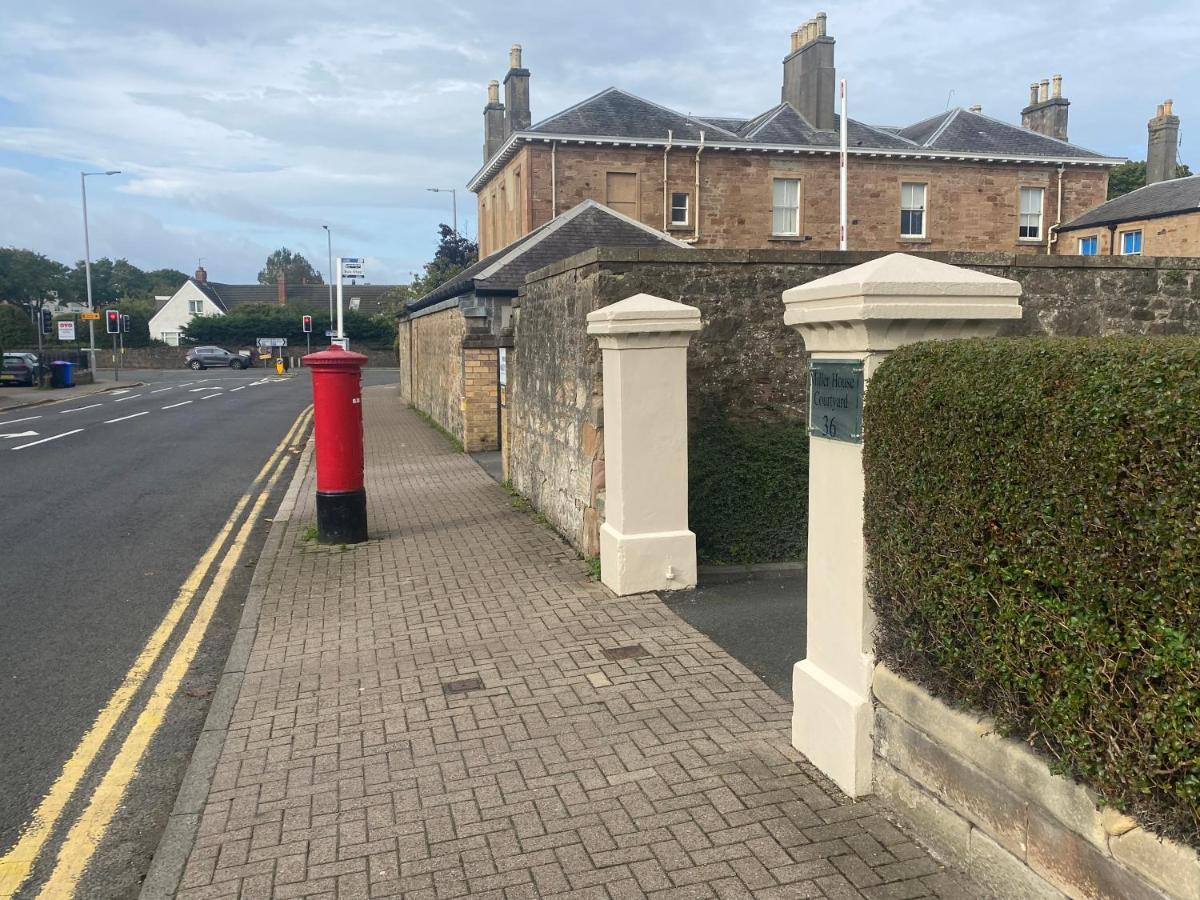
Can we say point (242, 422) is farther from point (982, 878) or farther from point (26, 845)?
point (982, 878)

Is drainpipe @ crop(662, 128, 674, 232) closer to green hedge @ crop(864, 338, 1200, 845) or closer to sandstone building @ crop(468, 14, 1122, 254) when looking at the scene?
sandstone building @ crop(468, 14, 1122, 254)

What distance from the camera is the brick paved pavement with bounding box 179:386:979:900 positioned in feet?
11.7

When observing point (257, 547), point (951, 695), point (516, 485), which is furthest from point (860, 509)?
point (516, 485)

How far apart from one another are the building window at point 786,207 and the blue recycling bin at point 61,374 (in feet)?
101

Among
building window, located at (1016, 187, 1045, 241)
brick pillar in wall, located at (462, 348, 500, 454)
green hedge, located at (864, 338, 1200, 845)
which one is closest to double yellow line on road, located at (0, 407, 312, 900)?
green hedge, located at (864, 338, 1200, 845)

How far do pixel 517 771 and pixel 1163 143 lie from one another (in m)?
Answer: 43.1

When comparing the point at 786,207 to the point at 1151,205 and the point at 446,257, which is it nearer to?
the point at 1151,205

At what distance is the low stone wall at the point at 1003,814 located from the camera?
2.65m

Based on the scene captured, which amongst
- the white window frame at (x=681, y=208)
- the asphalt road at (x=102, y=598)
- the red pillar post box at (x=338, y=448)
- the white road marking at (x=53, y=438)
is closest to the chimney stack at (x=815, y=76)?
the white window frame at (x=681, y=208)

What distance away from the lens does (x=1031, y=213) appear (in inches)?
1387

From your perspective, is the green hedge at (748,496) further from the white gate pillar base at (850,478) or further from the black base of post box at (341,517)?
the black base of post box at (341,517)

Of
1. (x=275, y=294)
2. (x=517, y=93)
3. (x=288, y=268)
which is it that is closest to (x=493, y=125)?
(x=517, y=93)

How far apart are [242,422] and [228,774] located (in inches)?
878

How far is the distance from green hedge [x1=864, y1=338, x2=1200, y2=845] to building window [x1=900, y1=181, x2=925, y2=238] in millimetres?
33107
